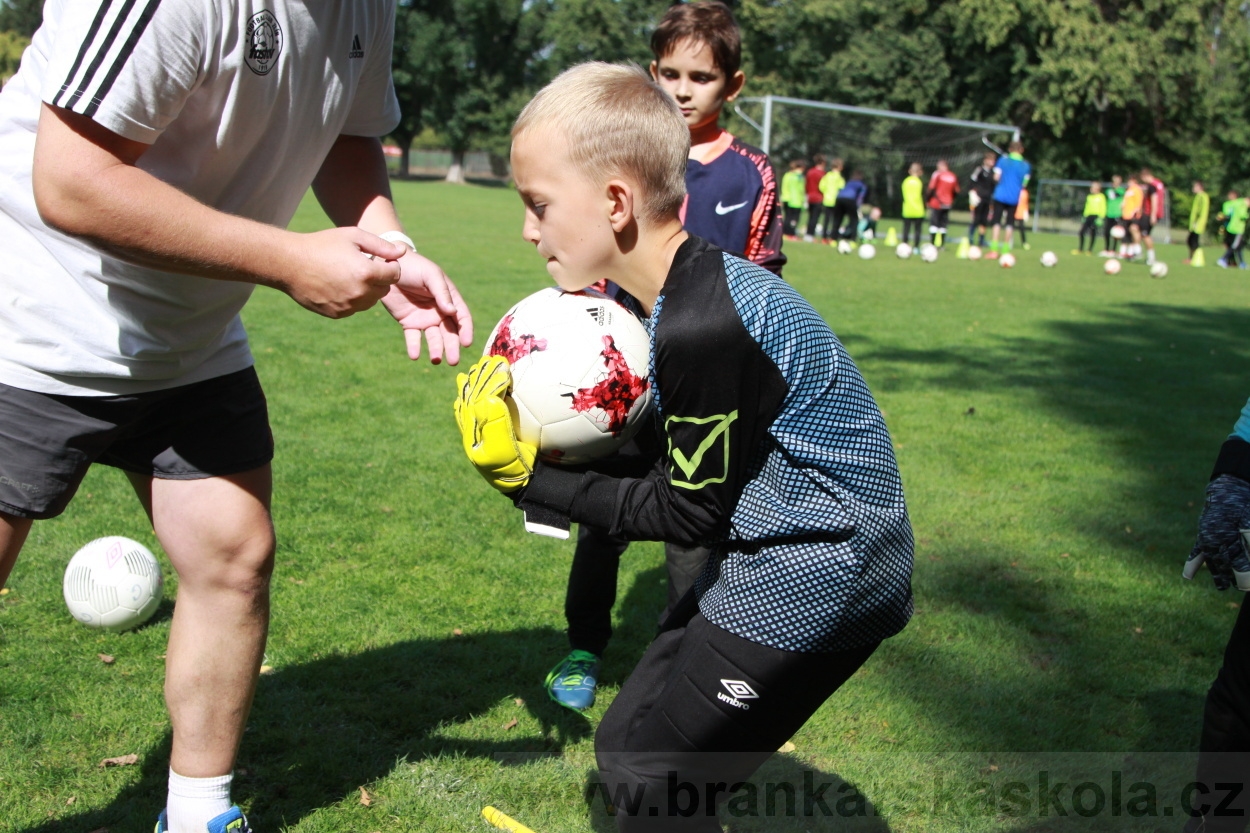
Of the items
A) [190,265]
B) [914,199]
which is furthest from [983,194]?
[190,265]

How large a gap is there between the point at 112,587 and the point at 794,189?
21553 mm

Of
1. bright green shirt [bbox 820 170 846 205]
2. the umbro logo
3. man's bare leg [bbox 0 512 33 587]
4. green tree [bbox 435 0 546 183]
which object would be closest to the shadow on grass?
man's bare leg [bbox 0 512 33 587]

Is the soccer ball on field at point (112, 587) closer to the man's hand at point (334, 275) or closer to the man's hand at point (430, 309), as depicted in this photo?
the man's hand at point (430, 309)

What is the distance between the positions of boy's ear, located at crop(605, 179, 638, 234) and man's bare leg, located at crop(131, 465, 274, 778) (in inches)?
45.9

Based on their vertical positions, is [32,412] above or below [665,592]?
above

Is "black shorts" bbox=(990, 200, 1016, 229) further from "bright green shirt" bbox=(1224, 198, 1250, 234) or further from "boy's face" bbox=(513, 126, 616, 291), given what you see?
"boy's face" bbox=(513, 126, 616, 291)

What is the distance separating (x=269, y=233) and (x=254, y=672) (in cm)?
123

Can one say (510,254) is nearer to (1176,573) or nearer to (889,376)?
(889,376)

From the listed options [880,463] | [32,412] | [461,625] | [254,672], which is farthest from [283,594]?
[880,463]

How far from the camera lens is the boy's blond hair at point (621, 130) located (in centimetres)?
219

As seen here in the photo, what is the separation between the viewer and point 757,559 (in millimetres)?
2164

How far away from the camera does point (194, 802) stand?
2604 mm

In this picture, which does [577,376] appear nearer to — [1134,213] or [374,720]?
[374,720]

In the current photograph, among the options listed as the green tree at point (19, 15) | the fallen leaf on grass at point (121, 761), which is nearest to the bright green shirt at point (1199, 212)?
the fallen leaf on grass at point (121, 761)
